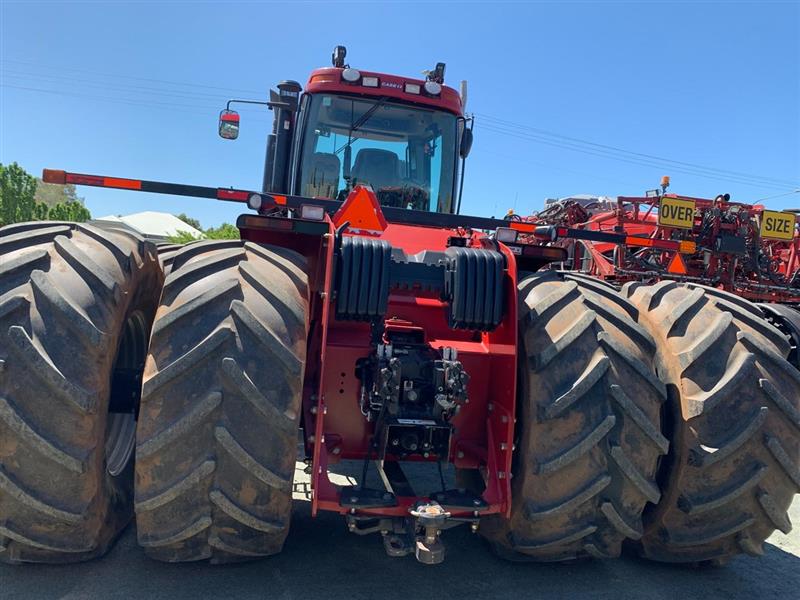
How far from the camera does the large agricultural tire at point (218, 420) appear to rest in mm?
2639

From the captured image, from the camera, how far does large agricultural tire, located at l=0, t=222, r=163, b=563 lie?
8.50 feet

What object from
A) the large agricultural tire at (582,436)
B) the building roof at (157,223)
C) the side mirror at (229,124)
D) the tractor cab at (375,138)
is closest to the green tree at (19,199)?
the building roof at (157,223)

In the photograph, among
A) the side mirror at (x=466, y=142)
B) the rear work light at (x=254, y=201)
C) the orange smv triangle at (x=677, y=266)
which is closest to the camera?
the rear work light at (x=254, y=201)

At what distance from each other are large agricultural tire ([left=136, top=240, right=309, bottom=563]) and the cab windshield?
2.33m

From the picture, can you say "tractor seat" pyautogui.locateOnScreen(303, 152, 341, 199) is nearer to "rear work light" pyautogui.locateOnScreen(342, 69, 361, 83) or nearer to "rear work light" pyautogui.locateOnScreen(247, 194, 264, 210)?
"rear work light" pyautogui.locateOnScreen(342, 69, 361, 83)

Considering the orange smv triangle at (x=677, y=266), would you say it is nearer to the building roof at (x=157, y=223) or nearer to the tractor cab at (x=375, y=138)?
the tractor cab at (x=375, y=138)

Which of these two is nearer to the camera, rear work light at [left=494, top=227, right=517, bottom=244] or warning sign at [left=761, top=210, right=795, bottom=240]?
rear work light at [left=494, top=227, right=517, bottom=244]

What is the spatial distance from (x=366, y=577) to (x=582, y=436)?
52.4 inches

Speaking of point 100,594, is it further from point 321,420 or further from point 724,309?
point 724,309

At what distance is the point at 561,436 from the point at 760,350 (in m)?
1.24

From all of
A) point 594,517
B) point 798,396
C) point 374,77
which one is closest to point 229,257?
point 594,517

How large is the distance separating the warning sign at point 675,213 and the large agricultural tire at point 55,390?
883 cm

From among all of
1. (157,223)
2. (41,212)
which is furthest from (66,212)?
(157,223)

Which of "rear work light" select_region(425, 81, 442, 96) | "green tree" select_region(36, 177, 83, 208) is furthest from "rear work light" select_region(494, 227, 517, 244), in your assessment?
"green tree" select_region(36, 177, 83, 208)
